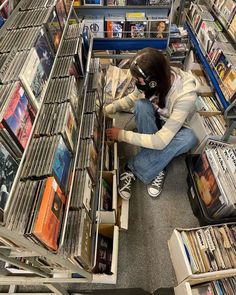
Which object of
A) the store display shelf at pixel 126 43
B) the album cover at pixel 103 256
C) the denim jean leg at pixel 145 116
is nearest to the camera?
the album cover at pixel 103 256

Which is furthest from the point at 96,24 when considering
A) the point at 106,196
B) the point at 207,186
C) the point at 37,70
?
the point at 207,186

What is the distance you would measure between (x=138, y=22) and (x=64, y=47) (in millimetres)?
1189

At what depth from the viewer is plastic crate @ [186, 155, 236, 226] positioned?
1527mm

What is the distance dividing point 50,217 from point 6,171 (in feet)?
0.68

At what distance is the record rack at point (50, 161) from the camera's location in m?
0.74

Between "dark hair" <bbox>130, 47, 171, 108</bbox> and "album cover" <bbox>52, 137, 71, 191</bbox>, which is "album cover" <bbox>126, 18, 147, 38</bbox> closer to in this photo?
"dark hair" <bbox>130, 47, 171, 108</bbox>

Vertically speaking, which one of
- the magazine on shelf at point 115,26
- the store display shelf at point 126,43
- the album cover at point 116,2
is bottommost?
the store display shelf at point 126,43

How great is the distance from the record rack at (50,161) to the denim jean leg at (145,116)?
0.33m

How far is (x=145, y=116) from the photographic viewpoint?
1675mm

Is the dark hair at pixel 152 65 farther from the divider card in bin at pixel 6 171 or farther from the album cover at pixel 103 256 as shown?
the album cover at pixel 103 256

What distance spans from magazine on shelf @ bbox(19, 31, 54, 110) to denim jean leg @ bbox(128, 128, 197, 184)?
99 cm

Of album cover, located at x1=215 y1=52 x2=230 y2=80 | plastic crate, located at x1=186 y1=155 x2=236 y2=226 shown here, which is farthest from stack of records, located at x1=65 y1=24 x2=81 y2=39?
plastic crate, located at x1=186 y1=155 x2=236 y2=226

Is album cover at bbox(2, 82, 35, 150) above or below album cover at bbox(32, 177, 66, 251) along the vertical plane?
above

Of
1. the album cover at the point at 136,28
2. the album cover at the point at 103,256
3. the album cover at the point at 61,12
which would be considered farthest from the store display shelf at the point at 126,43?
the album cover at the point at 103,256
